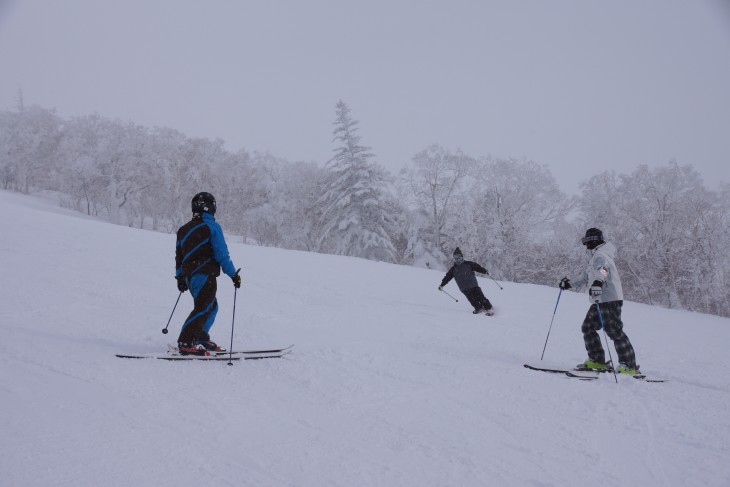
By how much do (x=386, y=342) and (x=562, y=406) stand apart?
274 cm

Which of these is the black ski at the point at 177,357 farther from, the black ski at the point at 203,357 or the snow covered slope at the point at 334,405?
the snow covered slope at the point at 334,405

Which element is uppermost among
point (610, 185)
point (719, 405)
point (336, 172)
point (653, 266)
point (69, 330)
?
point (610, 185)

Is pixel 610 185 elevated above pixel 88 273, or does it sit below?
above

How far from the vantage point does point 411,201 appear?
39.3m

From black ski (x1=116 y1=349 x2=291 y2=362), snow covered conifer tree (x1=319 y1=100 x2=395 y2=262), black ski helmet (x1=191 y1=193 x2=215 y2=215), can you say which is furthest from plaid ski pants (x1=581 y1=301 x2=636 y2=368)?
snow covered conifer tree (x1=319 y1=100 x2=395 y2=262)

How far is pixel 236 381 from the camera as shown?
424cm

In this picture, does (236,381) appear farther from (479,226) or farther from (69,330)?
(479,226)

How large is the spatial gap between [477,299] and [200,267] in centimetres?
693

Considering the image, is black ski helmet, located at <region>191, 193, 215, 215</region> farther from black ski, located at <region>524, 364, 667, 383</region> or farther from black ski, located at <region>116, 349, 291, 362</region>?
black ski, located at <region>524, 364, 667, 383</region>

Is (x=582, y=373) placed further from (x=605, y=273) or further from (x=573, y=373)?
(x=605, y=273)

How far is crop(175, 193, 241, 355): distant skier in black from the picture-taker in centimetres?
497

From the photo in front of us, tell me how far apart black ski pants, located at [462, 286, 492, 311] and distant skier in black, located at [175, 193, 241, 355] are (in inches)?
259

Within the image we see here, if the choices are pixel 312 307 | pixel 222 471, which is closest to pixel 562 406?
pixel 222 471

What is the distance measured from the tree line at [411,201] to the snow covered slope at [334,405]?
24031 mm
